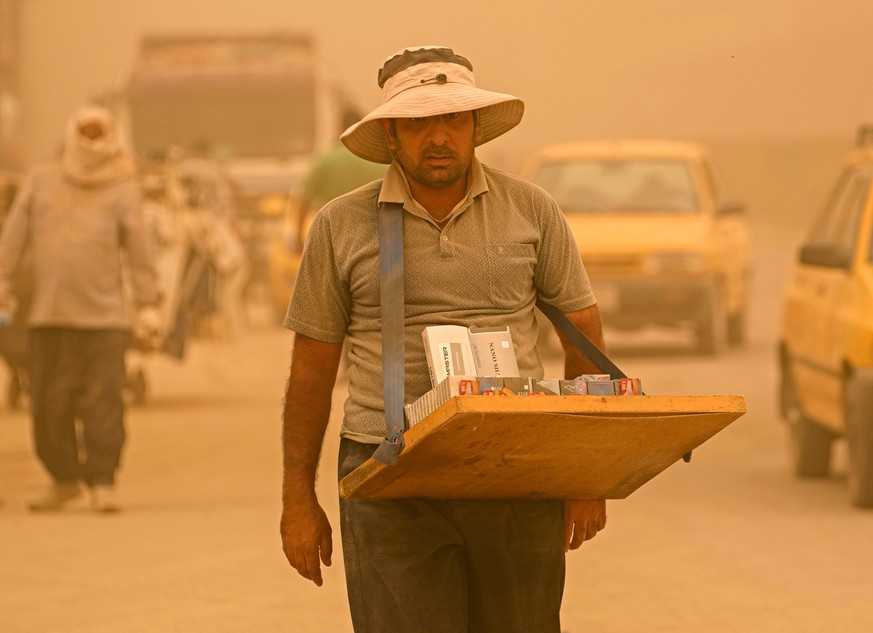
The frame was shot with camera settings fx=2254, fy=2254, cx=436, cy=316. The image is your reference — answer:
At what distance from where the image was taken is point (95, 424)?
10672 mm

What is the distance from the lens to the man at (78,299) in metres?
10.6

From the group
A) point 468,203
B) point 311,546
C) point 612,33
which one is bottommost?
point 612,33

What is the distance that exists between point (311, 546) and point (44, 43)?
31048mm

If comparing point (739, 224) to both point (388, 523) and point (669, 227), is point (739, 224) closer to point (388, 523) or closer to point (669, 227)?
point (669, 227)

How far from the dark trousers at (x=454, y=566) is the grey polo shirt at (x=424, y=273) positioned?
0.65ft

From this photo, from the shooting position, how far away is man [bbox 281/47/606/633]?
4.75 m

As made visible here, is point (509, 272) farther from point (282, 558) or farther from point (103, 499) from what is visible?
point (103, 499)

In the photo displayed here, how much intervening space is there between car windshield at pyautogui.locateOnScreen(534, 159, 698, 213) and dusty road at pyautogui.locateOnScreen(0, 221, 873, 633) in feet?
16.6

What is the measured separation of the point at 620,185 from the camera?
20.1m

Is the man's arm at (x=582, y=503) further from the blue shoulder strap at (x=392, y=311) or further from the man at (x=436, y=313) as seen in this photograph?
the blue shoulder strap at (x=392, y=311)

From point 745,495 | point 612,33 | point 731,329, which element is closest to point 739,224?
point 731,329

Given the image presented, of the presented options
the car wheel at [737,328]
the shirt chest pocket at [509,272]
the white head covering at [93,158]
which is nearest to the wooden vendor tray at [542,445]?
the shirt chest pocket at [509,272]

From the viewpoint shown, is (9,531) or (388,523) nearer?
(388,523)

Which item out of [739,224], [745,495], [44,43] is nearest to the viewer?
[745,495]
